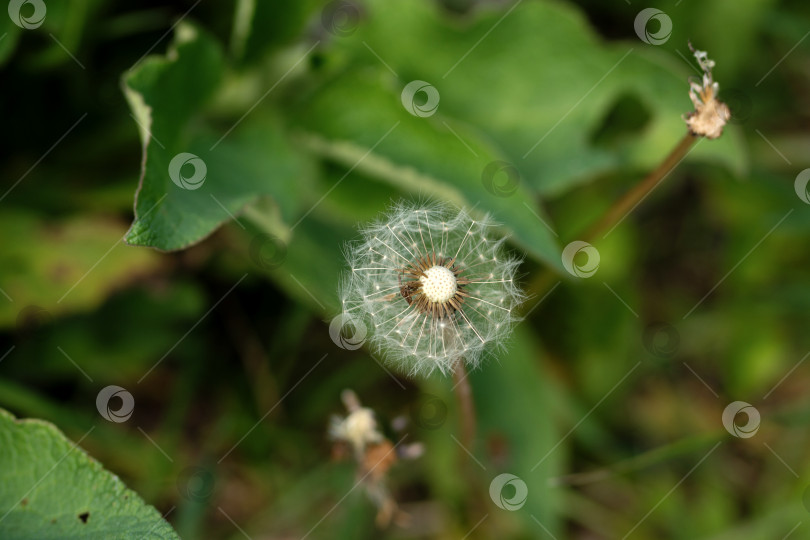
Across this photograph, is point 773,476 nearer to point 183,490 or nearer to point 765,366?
point 765,366

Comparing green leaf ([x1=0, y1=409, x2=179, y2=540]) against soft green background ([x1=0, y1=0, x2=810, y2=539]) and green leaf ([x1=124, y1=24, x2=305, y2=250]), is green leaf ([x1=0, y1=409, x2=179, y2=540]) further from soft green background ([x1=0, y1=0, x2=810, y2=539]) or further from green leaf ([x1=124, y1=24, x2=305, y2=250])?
soft green background ([x1=0, y1=0, x2=810, y2=539])

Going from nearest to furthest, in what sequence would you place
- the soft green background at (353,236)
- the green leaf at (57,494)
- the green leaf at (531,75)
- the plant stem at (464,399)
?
1. the green leaf at (57,494)
2. the plant stem at (464,399)
3. the soft green background at (353,236)
4. the green leaf at (531,75)

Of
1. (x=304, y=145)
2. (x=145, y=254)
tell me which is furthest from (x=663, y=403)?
(x=145, y=254)

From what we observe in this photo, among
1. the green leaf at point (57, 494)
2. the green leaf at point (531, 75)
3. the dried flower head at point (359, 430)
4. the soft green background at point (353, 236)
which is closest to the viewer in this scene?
the green leaf at point (57, 494)

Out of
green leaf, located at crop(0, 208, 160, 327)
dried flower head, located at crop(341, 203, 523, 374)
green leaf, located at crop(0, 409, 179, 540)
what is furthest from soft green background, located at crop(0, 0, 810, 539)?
green leaf, located at crop(0, 409, 179, 540)

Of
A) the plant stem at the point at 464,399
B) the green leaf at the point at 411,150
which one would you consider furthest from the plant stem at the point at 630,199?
the plant stem at the point at 464,399

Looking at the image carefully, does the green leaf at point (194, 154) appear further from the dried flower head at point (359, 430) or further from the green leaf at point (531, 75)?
the dried flower head at point (359, 430)
